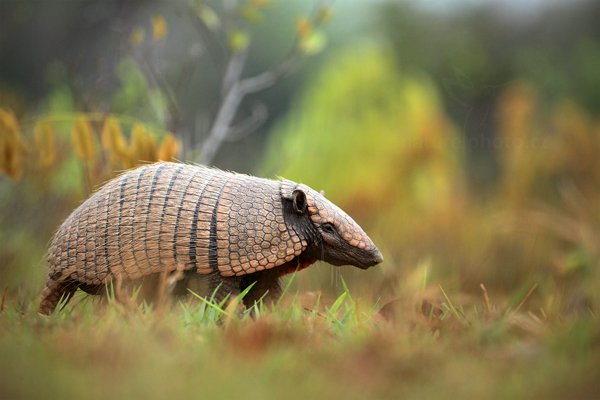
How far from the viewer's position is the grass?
2.04 meters

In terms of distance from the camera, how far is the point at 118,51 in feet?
30.1

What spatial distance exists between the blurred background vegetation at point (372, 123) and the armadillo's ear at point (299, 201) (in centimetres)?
73

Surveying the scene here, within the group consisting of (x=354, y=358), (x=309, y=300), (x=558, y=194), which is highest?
(x=354, y=358)

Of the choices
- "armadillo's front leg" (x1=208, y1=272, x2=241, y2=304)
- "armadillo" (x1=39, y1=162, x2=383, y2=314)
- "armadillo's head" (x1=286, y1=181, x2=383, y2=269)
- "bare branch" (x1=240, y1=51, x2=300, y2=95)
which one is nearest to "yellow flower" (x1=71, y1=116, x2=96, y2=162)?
"armadillo" (x1=39, y1=162, x2=383, y2=314)

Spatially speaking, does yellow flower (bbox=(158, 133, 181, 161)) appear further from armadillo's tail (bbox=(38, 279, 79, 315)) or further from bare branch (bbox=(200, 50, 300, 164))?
bare branch (bbox=(200, 50, 300, 164))

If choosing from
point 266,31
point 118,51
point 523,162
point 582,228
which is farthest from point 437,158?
point 266,31

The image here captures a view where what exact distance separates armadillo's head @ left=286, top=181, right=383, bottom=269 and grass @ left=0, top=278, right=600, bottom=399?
58 cm

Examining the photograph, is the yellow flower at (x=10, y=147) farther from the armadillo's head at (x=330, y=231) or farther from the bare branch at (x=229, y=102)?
the bare branch at (x=229, y=102)

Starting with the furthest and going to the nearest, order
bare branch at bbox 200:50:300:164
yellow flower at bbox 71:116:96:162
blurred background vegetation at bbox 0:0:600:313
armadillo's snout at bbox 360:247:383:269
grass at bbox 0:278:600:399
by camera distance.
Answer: bare branch at bbox 200:50:300:164 < blurred background vegetation at bbox 0:0:600:313 < yellow flower at bbox 71:116:96:162 < armadillo's snout at bbox 360:247:383:269 < grass at bbox 0:278:600:399

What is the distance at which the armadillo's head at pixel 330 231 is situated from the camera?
12.9ft

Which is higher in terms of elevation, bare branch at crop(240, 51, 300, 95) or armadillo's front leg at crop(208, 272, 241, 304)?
bare branch at crop(240, 51, 300, 95)

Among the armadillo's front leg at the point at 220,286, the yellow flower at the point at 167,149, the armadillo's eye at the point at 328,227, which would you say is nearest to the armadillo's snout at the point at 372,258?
the armadillo's eye at the point at 328,227

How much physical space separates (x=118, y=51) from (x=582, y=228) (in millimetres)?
5760

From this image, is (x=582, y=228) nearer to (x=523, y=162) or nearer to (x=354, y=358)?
(x=523, y=162)
